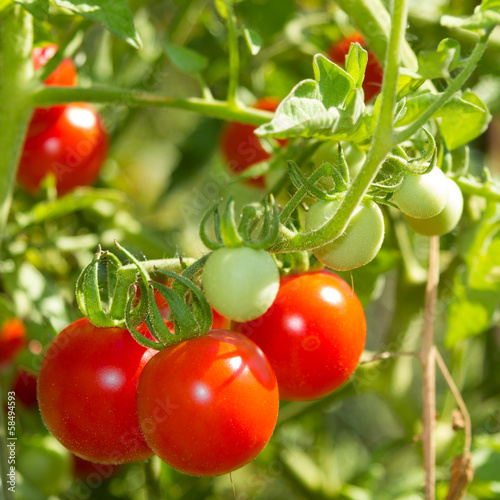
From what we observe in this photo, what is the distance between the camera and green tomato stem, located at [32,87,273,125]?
68cm

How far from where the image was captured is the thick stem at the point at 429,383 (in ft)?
2.05

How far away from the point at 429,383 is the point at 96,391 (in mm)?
321

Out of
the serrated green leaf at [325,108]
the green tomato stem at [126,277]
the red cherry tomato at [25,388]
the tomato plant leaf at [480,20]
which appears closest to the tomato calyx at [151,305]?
the green tomato stem at [126,277]

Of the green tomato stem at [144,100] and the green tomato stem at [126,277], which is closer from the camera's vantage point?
the green tomato stem at [126,277]

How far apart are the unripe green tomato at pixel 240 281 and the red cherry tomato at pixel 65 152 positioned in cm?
55

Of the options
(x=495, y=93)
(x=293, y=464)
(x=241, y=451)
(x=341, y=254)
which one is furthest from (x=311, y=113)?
(x=293, y=464)

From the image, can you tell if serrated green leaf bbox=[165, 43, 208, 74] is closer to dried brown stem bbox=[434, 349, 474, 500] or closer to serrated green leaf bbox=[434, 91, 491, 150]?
serrated green leaf bbox=[434, 91, 491, 150]

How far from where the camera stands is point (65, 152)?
92 centimetres

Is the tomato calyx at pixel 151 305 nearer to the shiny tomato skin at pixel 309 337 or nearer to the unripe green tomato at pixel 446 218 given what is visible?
the shiny tomato skin at pixel 309 337

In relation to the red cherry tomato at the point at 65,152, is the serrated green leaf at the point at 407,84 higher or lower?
higher

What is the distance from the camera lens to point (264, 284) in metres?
0.43

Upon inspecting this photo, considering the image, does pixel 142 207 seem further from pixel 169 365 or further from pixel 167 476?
pixel 169 365

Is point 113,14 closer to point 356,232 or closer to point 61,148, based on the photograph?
point 356,232

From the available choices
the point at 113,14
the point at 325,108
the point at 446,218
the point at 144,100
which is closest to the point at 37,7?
the point at 113,14
